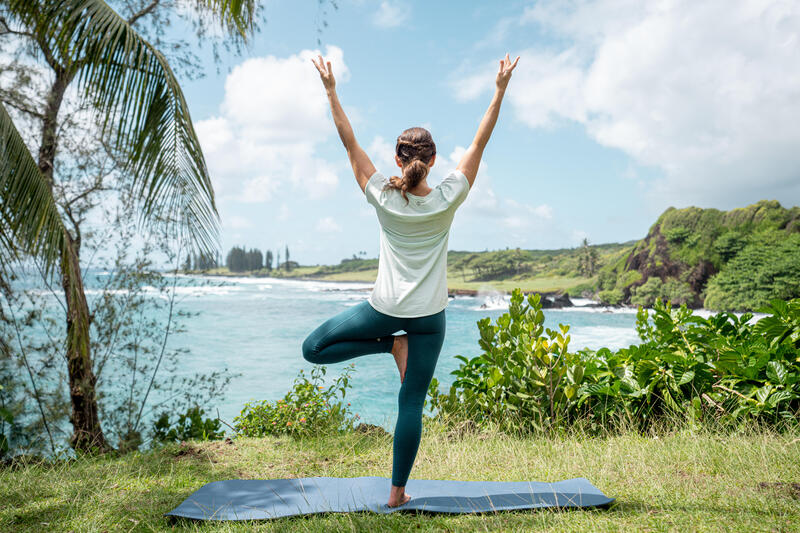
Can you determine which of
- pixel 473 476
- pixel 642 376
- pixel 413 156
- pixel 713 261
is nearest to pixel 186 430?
pixel 473 476

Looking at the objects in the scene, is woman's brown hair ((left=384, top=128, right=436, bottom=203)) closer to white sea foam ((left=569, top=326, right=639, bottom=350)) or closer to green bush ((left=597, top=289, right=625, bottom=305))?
white sea foam ((left=569, top=326, right=639, bottom=350))

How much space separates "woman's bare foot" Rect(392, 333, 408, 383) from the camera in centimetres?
228

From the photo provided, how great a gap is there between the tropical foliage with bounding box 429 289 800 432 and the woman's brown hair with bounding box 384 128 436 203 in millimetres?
1891

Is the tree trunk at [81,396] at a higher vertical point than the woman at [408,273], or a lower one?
lower

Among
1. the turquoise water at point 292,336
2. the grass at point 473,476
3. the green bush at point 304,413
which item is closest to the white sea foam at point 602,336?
the turquoise water at point 292,336

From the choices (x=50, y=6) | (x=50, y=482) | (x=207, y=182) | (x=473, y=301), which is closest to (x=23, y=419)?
(x=50, y=482)

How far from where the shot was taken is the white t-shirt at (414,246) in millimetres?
2158

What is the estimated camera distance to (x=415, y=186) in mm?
2203

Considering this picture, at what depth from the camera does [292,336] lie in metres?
25.7

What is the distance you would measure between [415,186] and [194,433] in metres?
3.90

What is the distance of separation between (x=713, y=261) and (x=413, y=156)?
68.1 feet

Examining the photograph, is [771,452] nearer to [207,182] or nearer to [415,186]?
[415,186]

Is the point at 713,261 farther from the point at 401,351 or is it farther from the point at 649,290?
the point at 401,351

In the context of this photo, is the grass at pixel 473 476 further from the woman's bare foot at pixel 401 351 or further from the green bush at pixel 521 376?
the woman's bare foot at pixel 401 351
